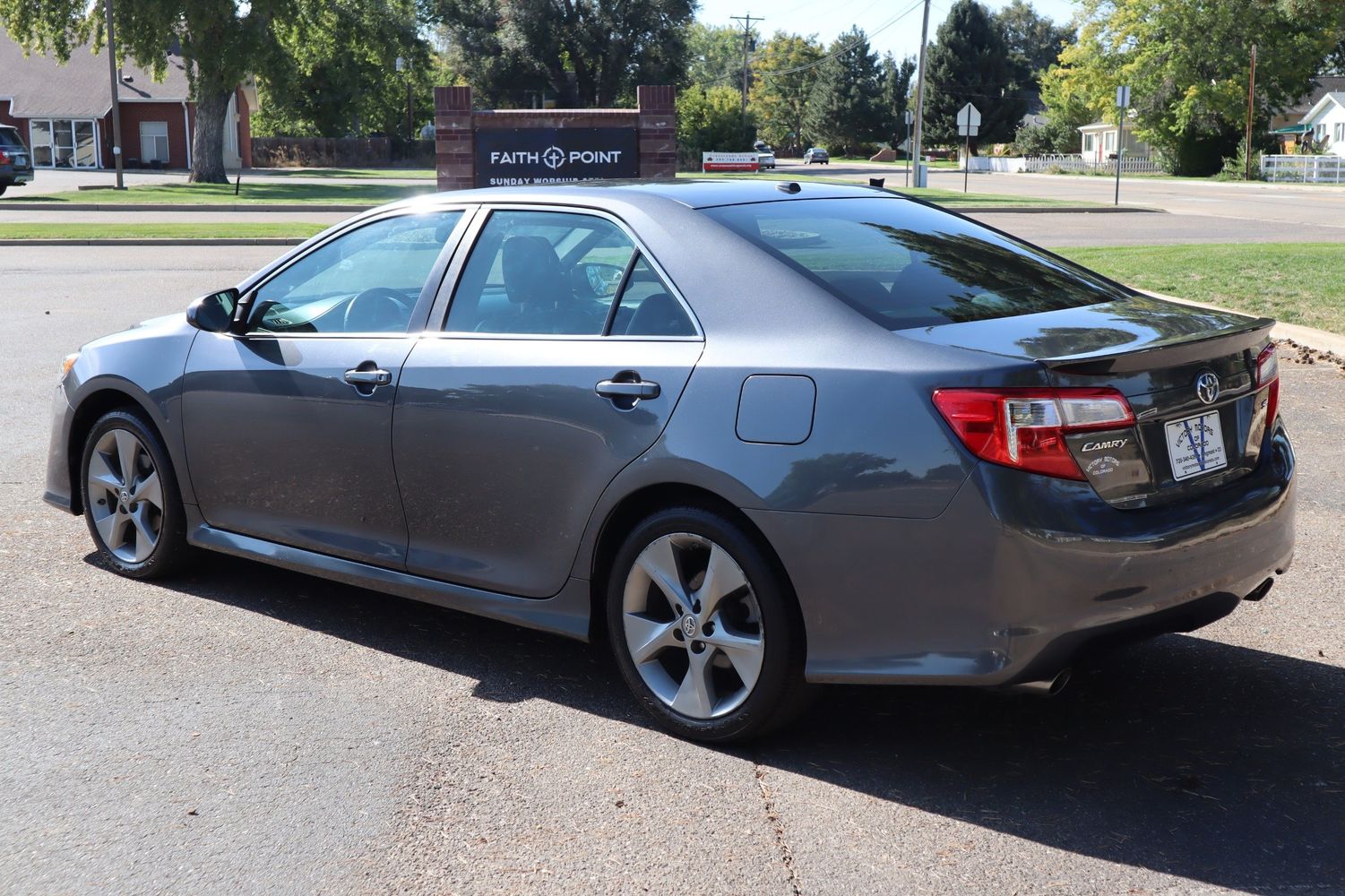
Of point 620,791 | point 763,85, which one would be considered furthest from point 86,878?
point 763,85

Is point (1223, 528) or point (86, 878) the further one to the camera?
point (1223, 528)

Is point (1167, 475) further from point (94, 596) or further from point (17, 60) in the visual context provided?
point (17, 60)

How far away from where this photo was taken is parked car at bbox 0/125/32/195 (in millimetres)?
38531

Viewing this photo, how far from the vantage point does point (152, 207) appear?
3391 cm

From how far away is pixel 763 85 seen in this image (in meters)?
127

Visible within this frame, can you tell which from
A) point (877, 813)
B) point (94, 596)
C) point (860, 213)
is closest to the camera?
point (877, 813)

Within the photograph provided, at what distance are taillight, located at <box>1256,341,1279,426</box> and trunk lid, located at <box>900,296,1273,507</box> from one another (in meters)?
0.04

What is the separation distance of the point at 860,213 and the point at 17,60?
242 feet

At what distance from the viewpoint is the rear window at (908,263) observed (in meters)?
4.06

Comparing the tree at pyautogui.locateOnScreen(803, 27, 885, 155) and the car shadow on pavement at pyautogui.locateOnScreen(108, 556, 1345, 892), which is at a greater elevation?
the tree at pyautogui.locateOnScreen(803, 27, 885, 155)

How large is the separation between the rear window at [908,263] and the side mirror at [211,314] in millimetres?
2006

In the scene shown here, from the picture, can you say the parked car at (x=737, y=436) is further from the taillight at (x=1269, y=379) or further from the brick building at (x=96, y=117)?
the brick building at (x=96, y=117)

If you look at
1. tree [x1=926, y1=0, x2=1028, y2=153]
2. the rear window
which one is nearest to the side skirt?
the rear window

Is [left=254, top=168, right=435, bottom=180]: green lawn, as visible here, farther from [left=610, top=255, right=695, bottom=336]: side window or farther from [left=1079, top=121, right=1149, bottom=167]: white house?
[left=610, top=255, right=695, bottom=336]: side window
